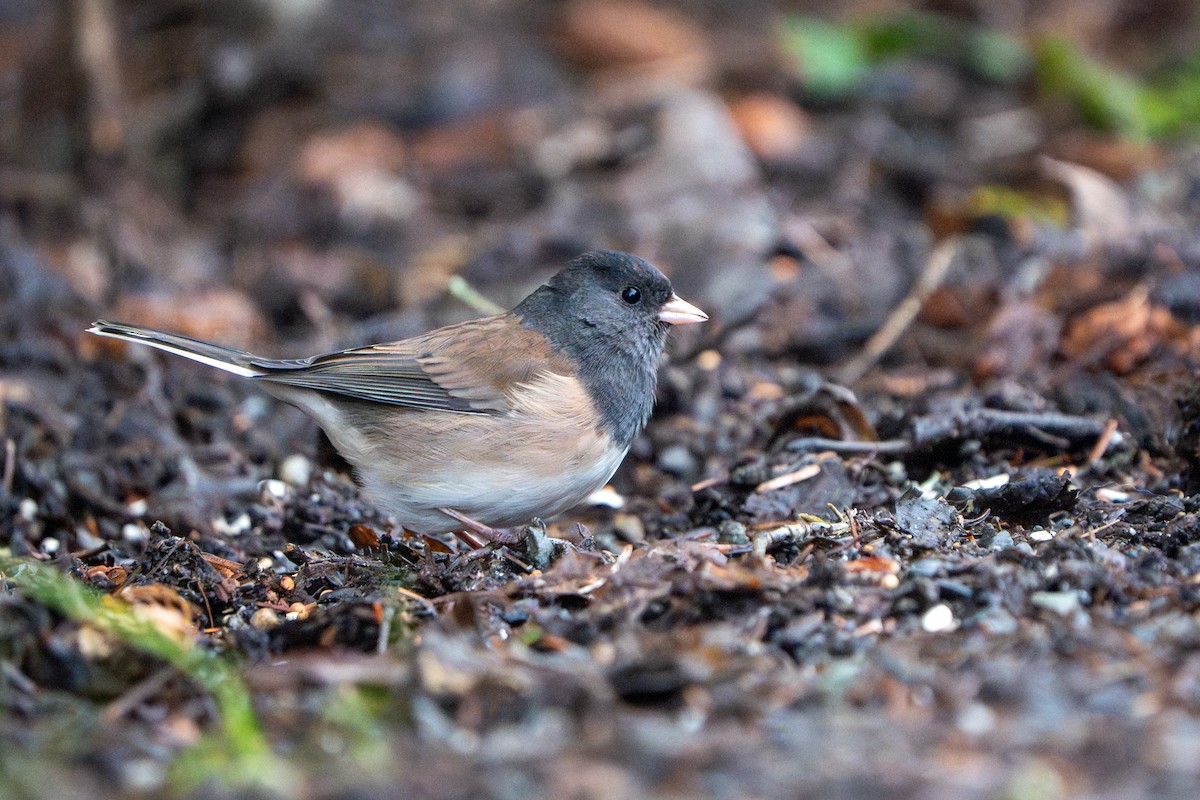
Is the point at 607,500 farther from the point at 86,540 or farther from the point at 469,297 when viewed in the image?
the point at 86,540

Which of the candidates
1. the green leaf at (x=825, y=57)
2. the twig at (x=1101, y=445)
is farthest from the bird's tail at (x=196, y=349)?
the green leaf at (x=825, y=57)

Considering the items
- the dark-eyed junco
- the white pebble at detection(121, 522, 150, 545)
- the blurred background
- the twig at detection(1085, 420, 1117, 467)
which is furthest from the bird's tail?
the twig at detection(1085, 420, 1117, 467)

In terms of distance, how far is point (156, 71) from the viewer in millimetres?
5988

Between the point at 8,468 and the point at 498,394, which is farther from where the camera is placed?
the point at 8,468

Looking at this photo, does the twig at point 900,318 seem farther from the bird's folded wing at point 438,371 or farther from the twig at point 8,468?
the twig at point 8,468

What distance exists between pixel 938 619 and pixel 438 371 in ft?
4.71

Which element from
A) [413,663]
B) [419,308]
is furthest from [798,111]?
[413,663]

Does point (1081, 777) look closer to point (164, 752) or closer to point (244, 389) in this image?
point (164, 752)

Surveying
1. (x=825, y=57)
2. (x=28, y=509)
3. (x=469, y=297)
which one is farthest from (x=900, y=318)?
(x=28, y=509)

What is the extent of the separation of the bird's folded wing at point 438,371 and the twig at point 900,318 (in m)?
1.26

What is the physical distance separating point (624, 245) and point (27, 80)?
8.80ft

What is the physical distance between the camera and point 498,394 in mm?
3201

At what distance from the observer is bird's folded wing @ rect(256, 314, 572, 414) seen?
10.5 ft

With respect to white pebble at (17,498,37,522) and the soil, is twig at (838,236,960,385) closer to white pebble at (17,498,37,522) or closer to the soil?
the soil
